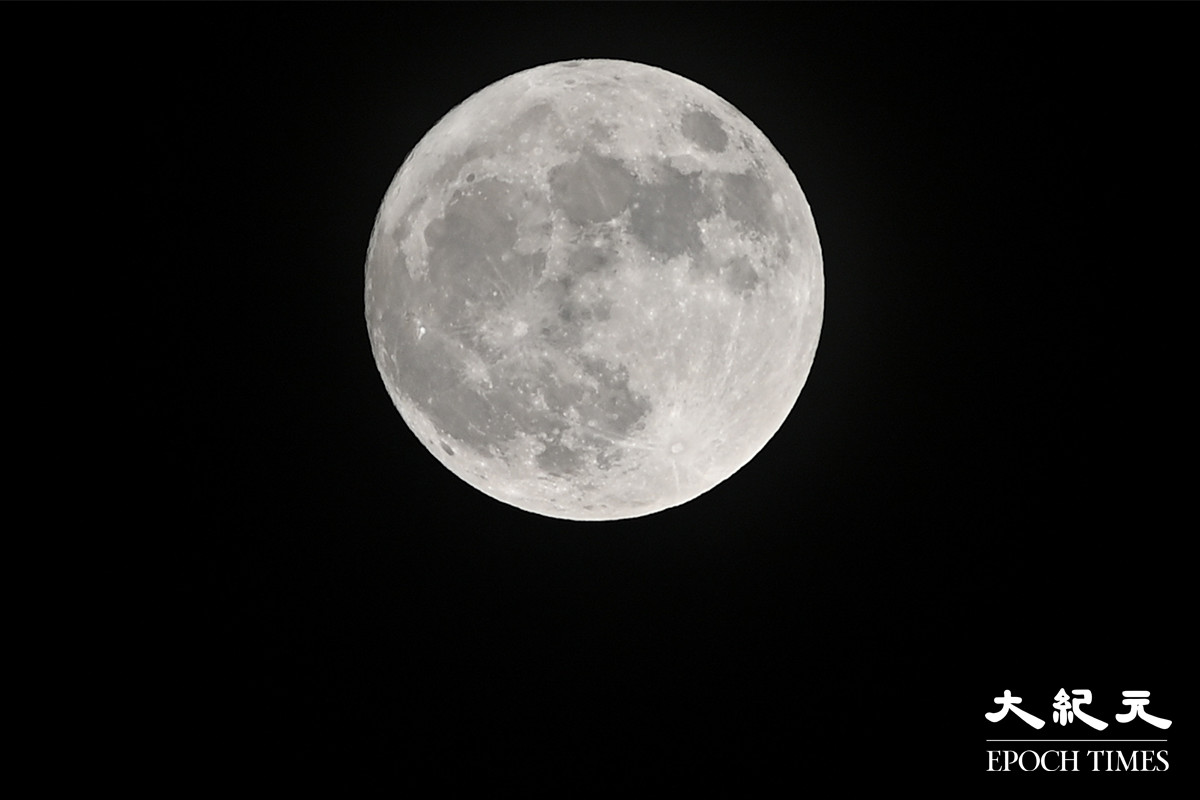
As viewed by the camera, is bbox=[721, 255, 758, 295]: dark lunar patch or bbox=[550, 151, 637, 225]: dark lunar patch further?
bbox=[721, 255, 758, 295]: dark lunar patch

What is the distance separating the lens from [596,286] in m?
3.10

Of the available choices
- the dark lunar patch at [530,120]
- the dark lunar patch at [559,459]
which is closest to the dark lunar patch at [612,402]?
the dark lunar patch at [559,459]

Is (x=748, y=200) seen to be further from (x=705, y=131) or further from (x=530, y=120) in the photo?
(x=530, y=120)

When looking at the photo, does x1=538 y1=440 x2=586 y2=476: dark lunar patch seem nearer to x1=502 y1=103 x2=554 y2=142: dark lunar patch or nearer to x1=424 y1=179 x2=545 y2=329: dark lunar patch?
x1=424 y1=179 x2=545 y2=329: dark lunar patch

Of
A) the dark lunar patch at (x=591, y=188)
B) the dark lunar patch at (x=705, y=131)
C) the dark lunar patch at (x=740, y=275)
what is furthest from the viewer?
the dark lunar patch at (x=705, y=131)

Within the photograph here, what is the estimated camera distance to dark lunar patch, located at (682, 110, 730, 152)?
3.35 meters

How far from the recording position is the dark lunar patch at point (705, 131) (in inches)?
132

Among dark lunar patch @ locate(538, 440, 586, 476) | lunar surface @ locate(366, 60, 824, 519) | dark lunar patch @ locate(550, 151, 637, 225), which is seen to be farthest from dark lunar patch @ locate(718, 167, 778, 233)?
dark lunar patch @ locate(538, 440, 586, 476)

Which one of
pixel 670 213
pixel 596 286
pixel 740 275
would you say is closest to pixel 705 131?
pixel 670 213

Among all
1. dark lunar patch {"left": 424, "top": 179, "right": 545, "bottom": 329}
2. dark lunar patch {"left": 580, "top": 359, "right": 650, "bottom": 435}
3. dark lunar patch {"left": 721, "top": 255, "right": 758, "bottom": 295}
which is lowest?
dark lunar patch {"left": 580, "top": 359, "right": 650, "bottom": 435}

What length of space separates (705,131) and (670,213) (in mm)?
406

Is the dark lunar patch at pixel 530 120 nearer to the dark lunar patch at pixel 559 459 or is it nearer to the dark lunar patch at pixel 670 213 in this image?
the dark lunar patch at pixel 670 213

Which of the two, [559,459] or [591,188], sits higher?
[591,188]

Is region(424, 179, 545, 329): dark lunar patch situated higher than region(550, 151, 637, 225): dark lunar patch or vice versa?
region(550, 151, 637, 225): dark lunar patch
